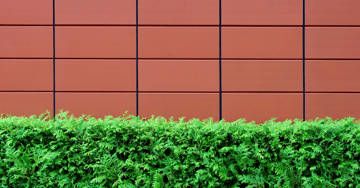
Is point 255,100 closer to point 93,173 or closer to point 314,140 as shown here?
point 314,140

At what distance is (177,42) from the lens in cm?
351

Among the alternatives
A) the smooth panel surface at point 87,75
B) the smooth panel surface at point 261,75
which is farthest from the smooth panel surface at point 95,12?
the smooth panel surface at point 261,75

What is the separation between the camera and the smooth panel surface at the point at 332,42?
11.5 feet

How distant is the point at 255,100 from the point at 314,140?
1.59 meters

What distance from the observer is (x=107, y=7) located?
3.50m

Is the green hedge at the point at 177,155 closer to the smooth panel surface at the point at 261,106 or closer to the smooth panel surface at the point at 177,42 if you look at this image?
the smooth panel surface at the point at 261,106

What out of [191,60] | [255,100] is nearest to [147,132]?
[191,60]

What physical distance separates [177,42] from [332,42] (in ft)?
7.83

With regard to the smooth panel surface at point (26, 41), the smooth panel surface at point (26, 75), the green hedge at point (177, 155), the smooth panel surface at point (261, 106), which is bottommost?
the green hedge at point (177, 155)

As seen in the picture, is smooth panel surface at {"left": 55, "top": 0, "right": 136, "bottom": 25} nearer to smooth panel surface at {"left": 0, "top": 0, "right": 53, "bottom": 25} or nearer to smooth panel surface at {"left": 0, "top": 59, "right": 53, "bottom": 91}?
smooth panel surface at {"left": 0, "top": 0, "right": 53, "bottom": 25}

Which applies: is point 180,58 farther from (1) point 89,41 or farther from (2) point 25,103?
(2) point 25,103

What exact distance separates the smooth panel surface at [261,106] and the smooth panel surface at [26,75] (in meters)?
2.74

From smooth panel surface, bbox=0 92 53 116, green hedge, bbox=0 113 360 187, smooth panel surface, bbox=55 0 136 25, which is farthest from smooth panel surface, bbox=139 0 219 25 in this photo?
green hedge, bbox=0 113 360 187

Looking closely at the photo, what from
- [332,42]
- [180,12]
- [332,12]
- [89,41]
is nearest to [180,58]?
[180,12]
